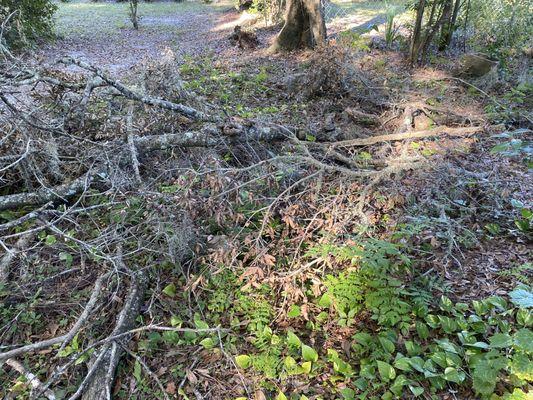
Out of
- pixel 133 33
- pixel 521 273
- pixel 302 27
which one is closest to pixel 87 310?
pixel 521 273

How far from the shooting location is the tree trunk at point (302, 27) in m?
8.12

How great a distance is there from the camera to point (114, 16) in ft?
55.6

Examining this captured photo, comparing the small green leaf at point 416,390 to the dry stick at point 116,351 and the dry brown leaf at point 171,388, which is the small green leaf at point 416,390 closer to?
the dry brown leaf at point 171,388

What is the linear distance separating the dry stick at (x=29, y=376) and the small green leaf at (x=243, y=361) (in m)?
1.17

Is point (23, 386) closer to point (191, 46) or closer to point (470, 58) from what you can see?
point (470, 58)

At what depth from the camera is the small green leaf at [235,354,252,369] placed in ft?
7.84

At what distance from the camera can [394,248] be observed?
2.51 m

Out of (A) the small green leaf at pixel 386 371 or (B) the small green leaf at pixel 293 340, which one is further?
(B) the small green leaf at pixel 293 340

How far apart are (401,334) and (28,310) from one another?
2735mm

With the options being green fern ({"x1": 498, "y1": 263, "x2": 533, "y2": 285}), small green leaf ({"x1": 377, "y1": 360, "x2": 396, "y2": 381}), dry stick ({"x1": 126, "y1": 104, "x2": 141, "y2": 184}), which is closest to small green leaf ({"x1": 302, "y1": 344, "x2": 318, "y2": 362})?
small green leaf ({"x1": 377, "y1": 360, "x2": 396, "y2": 381})

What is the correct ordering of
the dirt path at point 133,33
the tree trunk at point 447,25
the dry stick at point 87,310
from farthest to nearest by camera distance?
the dirt path at point 133,33 → the tree trunk at point 447,25 → the dry stick at point 87,310

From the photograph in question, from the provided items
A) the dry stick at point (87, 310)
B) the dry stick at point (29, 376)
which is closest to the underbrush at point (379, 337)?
the dry stick at point (87, 310)

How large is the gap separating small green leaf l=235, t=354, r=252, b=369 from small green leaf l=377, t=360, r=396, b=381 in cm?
82

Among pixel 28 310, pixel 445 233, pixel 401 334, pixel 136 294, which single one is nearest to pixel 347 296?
pixel 401 334
